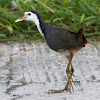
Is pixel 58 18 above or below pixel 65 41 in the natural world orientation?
below

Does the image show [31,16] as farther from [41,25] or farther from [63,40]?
[63,40]

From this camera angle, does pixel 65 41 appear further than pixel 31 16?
No

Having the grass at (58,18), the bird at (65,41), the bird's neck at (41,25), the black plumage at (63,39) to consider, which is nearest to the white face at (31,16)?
the bird's neck at (41,25)

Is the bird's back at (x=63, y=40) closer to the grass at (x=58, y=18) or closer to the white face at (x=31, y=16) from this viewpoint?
the white face at (x=31, y=16)

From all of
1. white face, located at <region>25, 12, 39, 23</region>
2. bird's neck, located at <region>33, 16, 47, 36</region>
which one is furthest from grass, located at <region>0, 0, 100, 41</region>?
bird's neck, located at <region>33, 16, 47, 36</region>

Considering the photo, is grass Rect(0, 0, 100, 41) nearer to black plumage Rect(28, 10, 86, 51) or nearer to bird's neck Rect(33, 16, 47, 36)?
bird's neck Rect(33, 16, 47, 36)

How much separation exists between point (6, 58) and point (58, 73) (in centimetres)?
100

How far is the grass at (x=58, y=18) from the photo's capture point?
5.25 m

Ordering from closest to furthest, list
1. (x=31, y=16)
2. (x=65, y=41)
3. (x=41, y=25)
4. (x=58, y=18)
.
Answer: (x=65, y=41) → (x=41, y=25) → (x=31, y=16) → (x=58, y=18)

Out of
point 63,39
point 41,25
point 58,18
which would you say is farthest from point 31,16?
point 58,18

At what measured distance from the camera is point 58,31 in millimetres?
3381

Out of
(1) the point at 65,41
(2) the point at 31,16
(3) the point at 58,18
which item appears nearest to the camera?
(1) the point at 65,41

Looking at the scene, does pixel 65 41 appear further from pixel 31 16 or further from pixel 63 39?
pixel 31 16

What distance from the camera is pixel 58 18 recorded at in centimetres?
517
